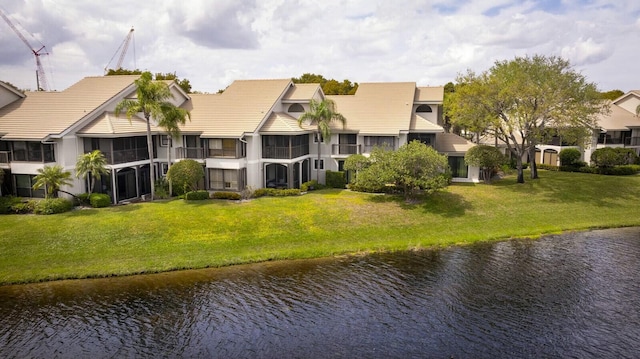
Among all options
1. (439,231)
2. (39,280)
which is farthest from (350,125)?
(39,280)

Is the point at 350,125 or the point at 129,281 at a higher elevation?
the point at 350,125

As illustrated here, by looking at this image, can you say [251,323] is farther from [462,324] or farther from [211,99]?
[211,99]

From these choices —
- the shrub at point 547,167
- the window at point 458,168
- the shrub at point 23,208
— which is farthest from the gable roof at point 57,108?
the shrub at point 547,167

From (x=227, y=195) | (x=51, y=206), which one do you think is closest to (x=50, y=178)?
(x=51, y=206)

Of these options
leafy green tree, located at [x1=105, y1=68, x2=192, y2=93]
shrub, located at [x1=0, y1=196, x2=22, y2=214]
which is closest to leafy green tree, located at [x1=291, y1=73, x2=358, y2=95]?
leafy green tree, located at [x1=105, y1=68, x2=192, y2=93]

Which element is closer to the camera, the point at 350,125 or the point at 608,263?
the point at 608,263
